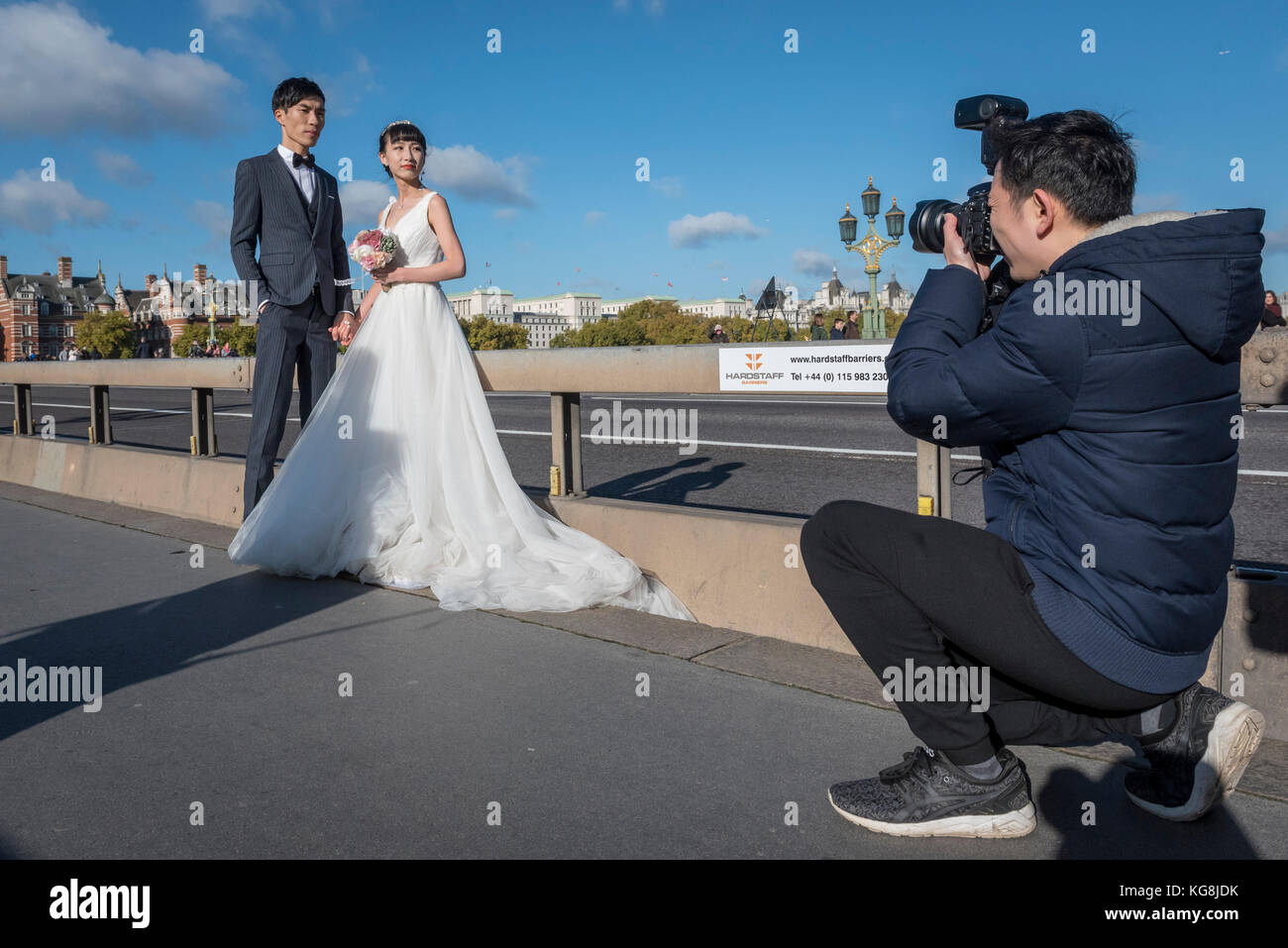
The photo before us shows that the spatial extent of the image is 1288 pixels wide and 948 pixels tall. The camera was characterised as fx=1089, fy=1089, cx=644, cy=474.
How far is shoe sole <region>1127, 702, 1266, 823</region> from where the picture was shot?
8.63ft

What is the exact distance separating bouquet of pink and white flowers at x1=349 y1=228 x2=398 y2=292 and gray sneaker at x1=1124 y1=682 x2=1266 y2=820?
4.51 m

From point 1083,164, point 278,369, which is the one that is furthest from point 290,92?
point 1083,164

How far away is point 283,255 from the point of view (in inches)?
247

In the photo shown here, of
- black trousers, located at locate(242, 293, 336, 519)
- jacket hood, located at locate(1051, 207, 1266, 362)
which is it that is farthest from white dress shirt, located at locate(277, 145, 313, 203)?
jacket hood, located at locate(1051, 207, 1266, 362)

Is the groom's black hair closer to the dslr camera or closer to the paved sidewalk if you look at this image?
the paved sidewalk

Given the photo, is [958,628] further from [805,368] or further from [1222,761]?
[805,368]

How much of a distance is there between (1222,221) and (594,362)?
3.16 m

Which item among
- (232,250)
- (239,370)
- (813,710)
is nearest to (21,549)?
(239,370)

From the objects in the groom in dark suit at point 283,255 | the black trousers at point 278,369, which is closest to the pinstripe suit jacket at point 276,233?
the groom in dark suit at point 283,255

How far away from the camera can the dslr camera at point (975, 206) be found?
8.93 feet

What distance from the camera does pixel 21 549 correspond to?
647cm

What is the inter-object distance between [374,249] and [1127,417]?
440 centimetres
